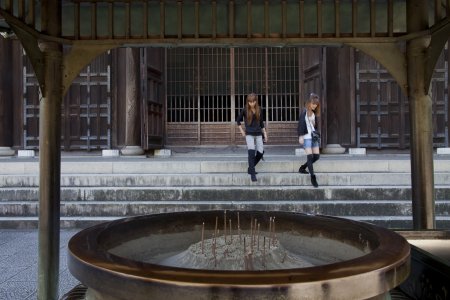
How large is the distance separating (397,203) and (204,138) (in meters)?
7.97

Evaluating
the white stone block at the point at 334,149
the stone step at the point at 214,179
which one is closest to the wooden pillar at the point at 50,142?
the stone step at the point at 214,179

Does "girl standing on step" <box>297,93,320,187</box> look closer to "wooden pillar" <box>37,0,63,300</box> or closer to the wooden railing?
the wooden railing

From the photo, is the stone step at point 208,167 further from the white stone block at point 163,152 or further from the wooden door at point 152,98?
the white stone block at point 163,152

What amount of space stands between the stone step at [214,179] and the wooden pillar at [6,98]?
4.05m

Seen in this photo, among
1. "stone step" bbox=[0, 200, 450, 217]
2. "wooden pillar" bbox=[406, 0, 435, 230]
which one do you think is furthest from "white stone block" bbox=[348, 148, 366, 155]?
"wooden pillar" bbox=[406, 0, 435, 230]

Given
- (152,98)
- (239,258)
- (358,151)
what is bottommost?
(239,258)

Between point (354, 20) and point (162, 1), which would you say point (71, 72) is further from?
point (354, 20)

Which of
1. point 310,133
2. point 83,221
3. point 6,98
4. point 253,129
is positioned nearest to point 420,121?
point 310,133

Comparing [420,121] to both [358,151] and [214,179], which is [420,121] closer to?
[214,179]

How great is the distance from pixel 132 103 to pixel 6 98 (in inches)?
142

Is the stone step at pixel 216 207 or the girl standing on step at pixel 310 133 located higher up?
the girl standing on step at pixel 310 133

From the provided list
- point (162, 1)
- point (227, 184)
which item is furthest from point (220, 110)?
point (162, 1)

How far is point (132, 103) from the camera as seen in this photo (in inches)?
450

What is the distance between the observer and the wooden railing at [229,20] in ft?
12.4
